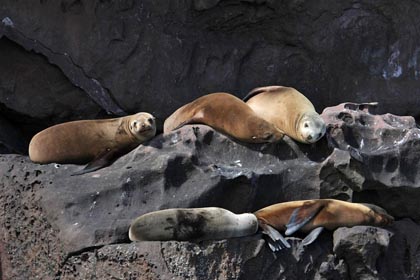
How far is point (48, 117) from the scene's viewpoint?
6.70 metres

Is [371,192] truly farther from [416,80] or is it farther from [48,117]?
[48,117]

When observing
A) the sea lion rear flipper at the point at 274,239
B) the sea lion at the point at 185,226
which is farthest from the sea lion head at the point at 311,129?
the sea lion at the point at 185,226

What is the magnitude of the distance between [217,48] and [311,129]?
150 centimetres

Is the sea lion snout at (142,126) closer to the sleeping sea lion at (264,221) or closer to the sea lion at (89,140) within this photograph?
the sea lion at (89,140)

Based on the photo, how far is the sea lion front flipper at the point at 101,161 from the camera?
564 centimetres

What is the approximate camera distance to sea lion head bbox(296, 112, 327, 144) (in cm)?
581

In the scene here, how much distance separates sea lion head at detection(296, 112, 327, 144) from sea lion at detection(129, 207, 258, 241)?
2.80 feet

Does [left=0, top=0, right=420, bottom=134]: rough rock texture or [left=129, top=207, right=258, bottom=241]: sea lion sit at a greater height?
[left=0, top=0, right=420, bottom=134]: rough rock texture

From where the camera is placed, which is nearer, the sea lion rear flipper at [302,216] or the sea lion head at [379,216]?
the sea lion rear flipper at [302,216]

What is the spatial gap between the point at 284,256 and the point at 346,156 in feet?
2.63

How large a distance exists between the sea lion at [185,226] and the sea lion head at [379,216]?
3.05 feet

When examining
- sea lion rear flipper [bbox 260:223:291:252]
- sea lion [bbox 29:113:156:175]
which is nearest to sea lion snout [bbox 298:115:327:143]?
sea lion rear flipper [bbox 260:223:291:252]

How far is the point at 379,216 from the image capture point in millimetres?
5793

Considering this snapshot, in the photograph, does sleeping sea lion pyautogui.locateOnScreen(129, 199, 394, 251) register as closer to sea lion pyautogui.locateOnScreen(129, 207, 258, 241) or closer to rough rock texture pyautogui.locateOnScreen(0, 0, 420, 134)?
sea lion pyautogui.locateOnScreen(129, 207, 258, 241)
